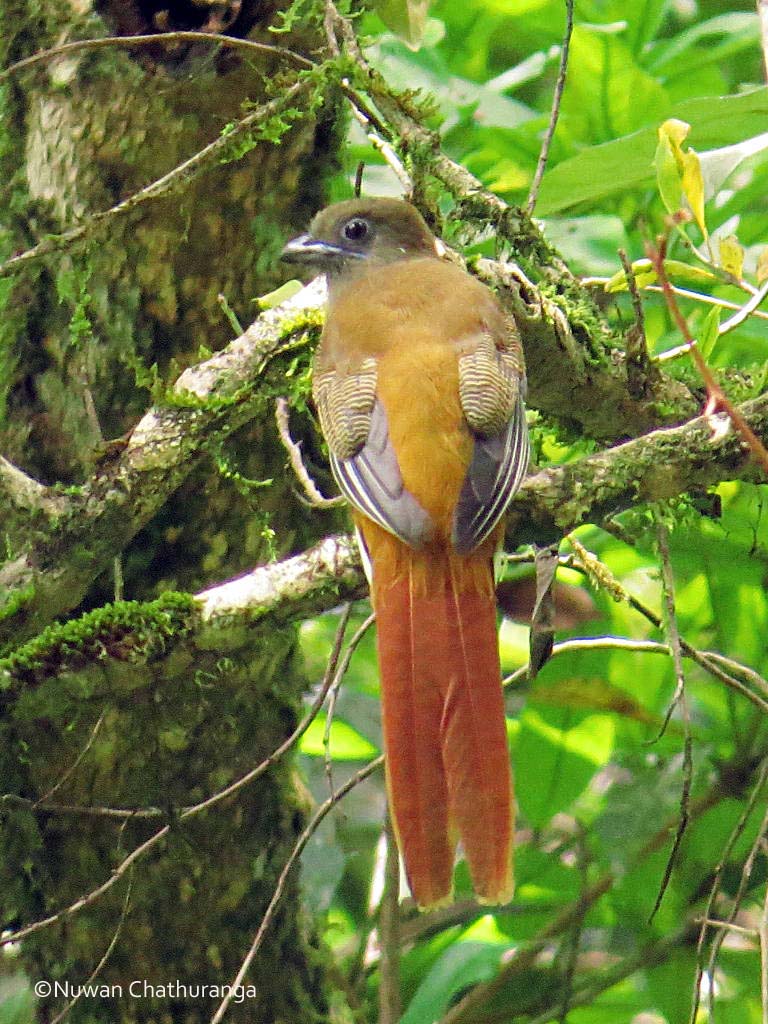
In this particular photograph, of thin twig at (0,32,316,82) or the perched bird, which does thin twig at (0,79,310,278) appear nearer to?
thin twig at (0,32,316,82)

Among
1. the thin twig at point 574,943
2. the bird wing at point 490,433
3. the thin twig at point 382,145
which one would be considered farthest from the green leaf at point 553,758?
the thin twig at point 382,145

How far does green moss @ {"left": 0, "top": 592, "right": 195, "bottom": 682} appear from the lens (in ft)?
7.00

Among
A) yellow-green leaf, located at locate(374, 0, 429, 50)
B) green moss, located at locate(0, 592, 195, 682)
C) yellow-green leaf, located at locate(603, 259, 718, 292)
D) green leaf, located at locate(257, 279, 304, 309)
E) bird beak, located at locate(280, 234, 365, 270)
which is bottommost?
green moss, located at locate(0, 592, 195, 682)

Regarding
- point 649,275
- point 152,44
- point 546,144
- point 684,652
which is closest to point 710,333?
point 649,275

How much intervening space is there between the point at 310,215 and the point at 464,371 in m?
0.75

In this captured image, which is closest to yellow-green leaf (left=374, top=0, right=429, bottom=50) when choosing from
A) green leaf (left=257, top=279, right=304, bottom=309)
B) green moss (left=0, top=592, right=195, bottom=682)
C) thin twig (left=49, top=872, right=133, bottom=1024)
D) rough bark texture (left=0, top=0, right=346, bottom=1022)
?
rough bark texture (left=0, top=0, right=346, bottom=1022)

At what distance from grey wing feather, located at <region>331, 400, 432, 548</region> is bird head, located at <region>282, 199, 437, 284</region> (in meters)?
0.54

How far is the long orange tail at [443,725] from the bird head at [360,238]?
0.86m

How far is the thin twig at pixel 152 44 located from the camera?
8.13 feet

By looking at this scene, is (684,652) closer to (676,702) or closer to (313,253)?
(676,702)

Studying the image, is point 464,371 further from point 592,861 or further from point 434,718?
point 592,861

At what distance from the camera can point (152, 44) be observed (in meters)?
2.62

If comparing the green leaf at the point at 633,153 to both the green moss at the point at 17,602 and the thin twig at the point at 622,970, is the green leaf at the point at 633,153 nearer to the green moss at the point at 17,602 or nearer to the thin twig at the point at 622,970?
the green moss at the point at 17,602

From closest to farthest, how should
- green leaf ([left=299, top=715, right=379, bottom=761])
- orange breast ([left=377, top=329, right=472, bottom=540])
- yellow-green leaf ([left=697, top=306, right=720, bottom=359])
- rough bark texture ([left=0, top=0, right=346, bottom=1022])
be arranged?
orange breast ([left=377, top=329, right=472, bottom=540]) → yellow-green leaf ([left=697, top=306, right=720, bottom=359]) → rough bark texture ([left=0, top=0, right=346, bottom=1022]) → green leaf ([left=299, top=715, right=379, bottom=761])
